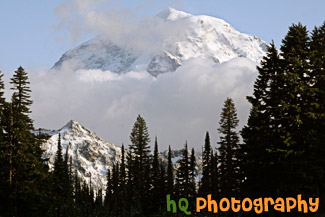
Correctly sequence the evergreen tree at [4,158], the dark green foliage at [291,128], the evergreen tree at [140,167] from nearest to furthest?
the dark green foliage at [291,128]
the evergreen tree at [4,158]
the evergreen tree at [140,167]

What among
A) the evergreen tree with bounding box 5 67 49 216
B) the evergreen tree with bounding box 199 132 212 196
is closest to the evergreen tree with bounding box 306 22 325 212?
the evergreen tree with bounding box 5 67 49 216

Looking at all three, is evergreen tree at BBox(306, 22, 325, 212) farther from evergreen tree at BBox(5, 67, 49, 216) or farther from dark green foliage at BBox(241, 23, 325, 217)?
evergreen tree at BBox(5, 67, 49, 216)

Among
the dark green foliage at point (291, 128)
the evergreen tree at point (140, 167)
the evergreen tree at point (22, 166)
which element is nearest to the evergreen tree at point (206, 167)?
the evergreen tree at point (140, 167)

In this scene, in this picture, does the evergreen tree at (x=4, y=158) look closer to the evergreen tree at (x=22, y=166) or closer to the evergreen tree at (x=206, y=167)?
the evergreen tree at (x=22, y=166)

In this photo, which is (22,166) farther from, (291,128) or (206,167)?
(206,167)

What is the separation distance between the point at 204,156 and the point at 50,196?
35.9m

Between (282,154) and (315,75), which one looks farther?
(315,75)

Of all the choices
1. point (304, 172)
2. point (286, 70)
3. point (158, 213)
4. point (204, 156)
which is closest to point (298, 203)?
point (304, 172)

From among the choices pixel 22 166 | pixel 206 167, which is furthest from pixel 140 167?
pixel 22 166

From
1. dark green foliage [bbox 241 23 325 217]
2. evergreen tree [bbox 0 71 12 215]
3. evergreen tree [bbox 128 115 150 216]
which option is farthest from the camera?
evergreen tree [bbox 128 115 150 216]

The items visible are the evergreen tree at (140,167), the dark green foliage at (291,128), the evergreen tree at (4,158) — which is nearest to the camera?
the dark green foliage at (291,128)

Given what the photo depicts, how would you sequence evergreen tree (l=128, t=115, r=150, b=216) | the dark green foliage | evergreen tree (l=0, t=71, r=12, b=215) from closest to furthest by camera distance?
the dark green foliage < evergreen tree (l=0, t=71, r=12, b=215) < evergreen tree (l=128, t=115, r=150, b=216)

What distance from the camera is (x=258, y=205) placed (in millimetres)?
30734

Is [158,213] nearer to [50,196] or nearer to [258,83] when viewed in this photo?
[50,196]
